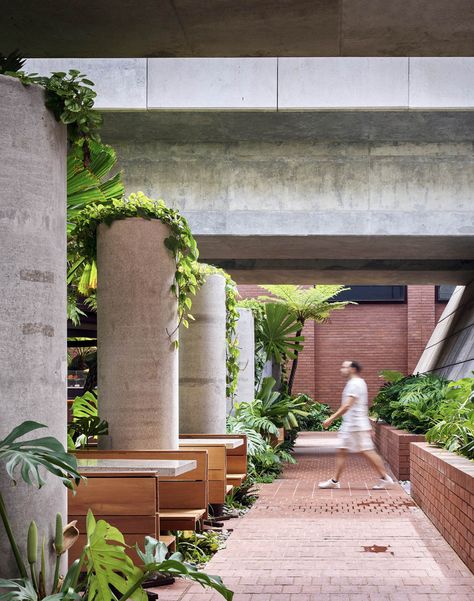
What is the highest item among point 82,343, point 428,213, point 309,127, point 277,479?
point 309,127

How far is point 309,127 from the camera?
1370 cm

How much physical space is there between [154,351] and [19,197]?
3381 mm

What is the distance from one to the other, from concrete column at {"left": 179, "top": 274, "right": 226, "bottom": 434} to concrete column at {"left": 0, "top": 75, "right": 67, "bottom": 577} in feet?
20.7

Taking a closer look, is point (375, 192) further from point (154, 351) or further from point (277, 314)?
point (154, 351)

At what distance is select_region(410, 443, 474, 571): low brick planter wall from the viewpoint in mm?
6462

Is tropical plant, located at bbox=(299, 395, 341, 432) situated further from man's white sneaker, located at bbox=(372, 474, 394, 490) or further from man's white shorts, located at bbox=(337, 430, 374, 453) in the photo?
man's white shorts, located at bbox=(337, 430, 374, 453)

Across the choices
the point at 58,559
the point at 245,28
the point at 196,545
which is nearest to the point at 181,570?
the point at 58,559

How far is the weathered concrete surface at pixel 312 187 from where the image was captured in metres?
14.1

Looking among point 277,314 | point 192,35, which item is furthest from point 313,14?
point 277,314

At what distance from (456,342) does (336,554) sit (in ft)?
40.4

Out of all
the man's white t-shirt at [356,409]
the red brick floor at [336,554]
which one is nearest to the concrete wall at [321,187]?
the man's white t-shirt at [356,409]

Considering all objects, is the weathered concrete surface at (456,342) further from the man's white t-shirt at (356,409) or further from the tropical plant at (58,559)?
the tropical plant at (58,559)

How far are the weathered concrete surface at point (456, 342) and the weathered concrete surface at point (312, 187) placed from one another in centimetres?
259

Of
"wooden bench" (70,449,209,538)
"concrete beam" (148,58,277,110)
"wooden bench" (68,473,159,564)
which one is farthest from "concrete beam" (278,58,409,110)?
"wooden bench" (68,473,159,564)
